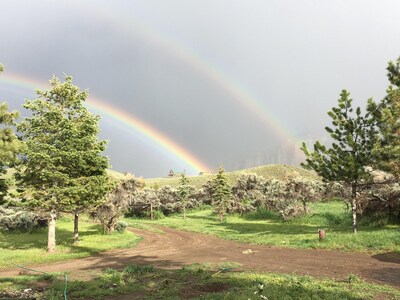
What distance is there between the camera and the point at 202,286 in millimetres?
13594

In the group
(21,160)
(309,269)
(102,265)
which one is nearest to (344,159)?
(309,269)

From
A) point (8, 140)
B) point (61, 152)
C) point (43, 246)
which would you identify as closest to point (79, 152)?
point (61, 152)

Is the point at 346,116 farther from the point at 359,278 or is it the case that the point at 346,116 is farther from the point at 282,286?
the point at 282,286

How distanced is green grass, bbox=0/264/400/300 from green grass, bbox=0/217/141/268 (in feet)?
21.1

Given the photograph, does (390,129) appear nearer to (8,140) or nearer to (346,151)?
(346,151)

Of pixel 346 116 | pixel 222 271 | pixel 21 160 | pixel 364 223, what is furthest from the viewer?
pixel 364 223

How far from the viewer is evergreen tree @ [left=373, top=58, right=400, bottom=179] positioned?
21.6 m

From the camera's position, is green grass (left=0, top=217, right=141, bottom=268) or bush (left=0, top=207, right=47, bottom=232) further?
bush (left=0, top=207, right=47, bottom=232)

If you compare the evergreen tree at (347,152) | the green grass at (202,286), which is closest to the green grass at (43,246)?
the green grass at (202,286)

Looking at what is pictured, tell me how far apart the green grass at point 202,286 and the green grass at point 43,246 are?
6430mm

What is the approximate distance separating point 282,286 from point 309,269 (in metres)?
4.92

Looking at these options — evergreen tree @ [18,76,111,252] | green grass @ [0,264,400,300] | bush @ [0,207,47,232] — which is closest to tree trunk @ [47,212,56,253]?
evergreen tree @ [18,76,111,252]

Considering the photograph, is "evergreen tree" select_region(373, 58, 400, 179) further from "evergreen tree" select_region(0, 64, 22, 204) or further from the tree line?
"evergreen tree" select_region(0, 64, 22, 204)

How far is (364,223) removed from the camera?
1216 inches
